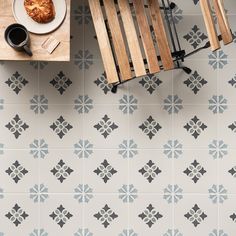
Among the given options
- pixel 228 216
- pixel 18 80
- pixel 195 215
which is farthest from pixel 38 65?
pixel 228 216

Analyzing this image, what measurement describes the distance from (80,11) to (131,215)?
0.94 meters

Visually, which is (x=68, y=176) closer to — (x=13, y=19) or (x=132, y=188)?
(x=132, y=188)

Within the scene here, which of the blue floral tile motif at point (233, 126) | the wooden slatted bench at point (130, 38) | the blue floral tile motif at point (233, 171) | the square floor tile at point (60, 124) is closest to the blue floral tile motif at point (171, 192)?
the blue floral tile motif at point (233, 171)

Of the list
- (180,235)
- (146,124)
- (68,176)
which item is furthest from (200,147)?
(68,176)

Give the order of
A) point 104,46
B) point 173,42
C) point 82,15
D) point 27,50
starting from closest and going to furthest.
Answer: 1. point 27,50
2. point 104,46
3. point 173,42
4. point 82,15

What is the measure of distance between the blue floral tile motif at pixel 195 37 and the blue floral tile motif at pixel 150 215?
29.6 inches

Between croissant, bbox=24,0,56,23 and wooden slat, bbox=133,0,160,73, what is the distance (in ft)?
1.10

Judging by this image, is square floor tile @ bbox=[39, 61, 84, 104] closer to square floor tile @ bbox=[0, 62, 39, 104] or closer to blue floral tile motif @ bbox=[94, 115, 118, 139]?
square floor tile @ bbox=[0, 62, 39, 104]

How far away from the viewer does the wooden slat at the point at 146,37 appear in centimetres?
150

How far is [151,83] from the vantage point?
5.79 feet

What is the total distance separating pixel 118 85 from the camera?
5.76ft

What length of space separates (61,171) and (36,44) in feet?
2.00

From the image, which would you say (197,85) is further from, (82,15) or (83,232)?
(83,232)

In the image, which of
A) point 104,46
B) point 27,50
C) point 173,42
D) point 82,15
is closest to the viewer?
point 27,50
